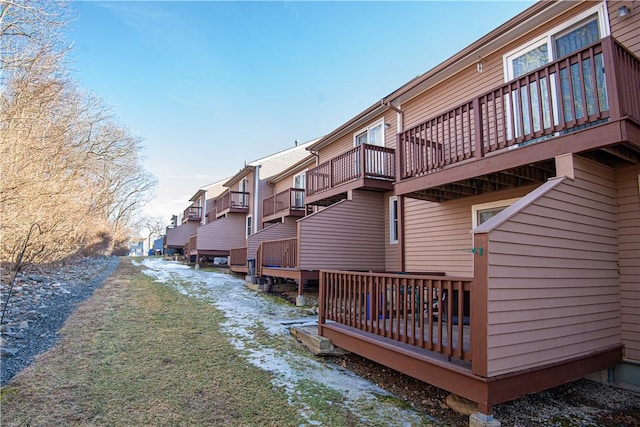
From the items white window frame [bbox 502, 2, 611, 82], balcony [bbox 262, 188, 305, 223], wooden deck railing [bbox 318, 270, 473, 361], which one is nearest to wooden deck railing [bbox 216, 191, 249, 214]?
balcony [bbox 262, 188, 305, 223]

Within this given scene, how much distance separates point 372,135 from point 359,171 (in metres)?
1.91

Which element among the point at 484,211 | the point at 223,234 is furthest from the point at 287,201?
the point at 484,211

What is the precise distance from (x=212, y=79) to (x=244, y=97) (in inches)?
109

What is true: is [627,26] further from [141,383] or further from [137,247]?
[137,247]

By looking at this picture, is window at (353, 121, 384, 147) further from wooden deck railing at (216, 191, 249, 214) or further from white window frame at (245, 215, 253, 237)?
wooden deck railing at (216, 191, 249, 214)

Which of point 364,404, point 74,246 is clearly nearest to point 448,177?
point 364,404

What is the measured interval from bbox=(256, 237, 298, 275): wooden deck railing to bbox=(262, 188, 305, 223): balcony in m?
3.65

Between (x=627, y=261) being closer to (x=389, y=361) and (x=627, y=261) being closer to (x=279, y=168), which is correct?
(x=389, y=361)

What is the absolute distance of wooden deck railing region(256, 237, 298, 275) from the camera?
36.9 ft

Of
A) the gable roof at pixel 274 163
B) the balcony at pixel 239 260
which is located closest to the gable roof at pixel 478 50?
the balcony at pixel 239 260

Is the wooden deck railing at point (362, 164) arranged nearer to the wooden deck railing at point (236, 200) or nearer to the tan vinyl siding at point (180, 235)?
the wooden deck railing at point (236, 200)

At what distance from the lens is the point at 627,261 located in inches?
197

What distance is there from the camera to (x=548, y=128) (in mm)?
4867

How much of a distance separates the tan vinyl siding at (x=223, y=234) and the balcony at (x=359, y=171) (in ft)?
39.0
